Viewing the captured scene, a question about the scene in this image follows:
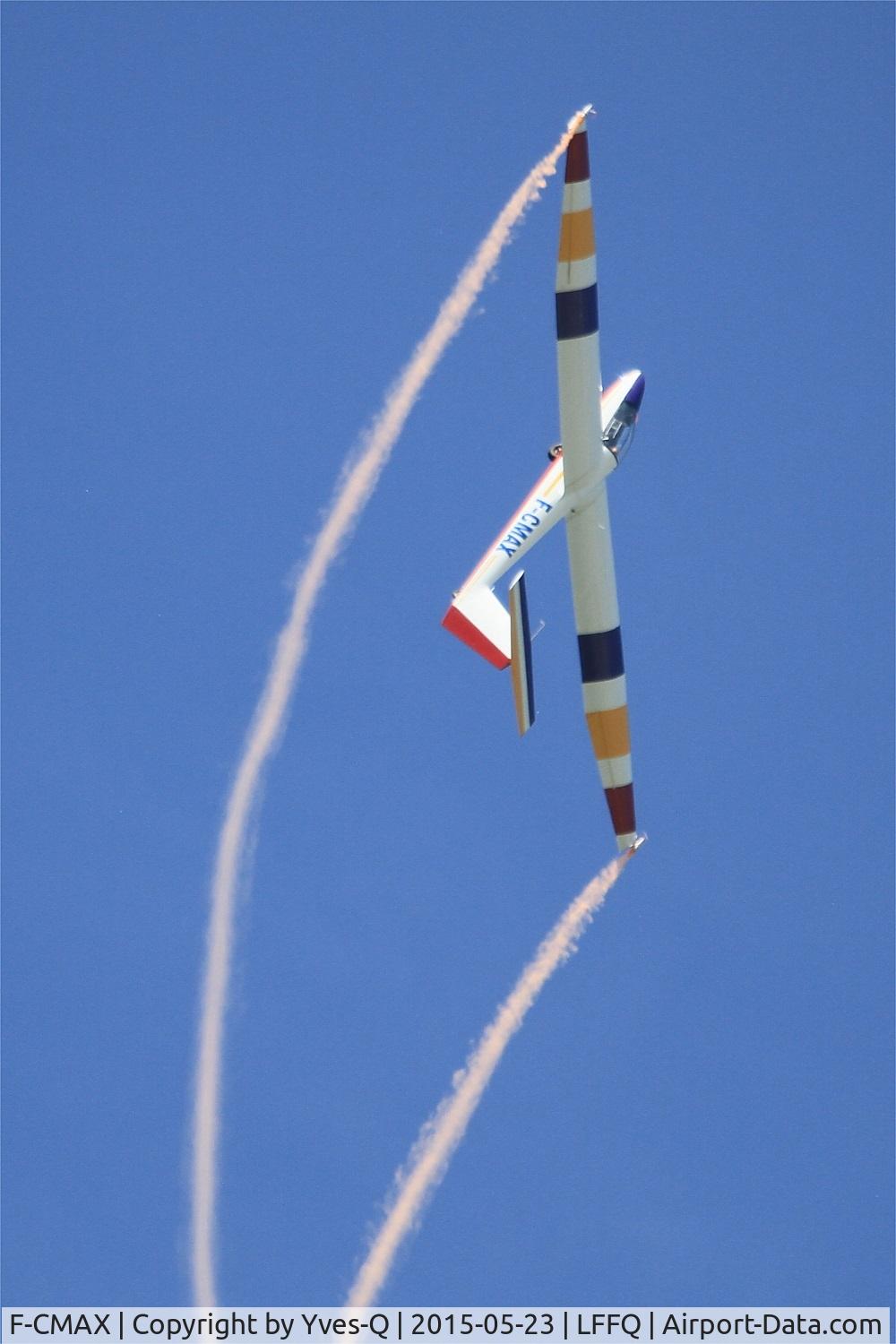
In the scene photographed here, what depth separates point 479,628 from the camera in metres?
47.9

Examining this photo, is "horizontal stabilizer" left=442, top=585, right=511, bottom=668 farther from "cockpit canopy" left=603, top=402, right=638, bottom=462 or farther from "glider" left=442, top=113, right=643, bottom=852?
"cockpit canopy" left=603, top=402, right=638, bottom=462

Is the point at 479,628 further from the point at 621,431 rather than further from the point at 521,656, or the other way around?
the point at 621,431

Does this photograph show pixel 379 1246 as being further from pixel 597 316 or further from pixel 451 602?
pixel 597 316

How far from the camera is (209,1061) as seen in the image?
52375 millimetres

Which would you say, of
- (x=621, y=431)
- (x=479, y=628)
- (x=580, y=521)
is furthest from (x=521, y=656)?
(x=621, y=431)

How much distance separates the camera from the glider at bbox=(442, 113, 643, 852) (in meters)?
46.3

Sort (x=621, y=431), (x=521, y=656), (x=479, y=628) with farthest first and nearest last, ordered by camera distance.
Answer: (x=621, y=431) → (x=479, y=628) → (x=521, y=656)

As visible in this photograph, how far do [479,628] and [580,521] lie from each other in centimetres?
246

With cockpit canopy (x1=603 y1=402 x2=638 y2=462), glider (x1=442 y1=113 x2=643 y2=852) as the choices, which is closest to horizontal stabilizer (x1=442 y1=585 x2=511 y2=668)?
glider (x1=442 y1=113 x2=643 y2=852)

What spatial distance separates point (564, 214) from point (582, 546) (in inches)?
228

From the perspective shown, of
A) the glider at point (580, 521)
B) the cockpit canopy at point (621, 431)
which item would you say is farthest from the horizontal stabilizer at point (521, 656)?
the cockpit canopy at point (621, 431)

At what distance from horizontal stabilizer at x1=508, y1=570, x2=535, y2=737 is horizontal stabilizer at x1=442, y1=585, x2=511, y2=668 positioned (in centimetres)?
51
